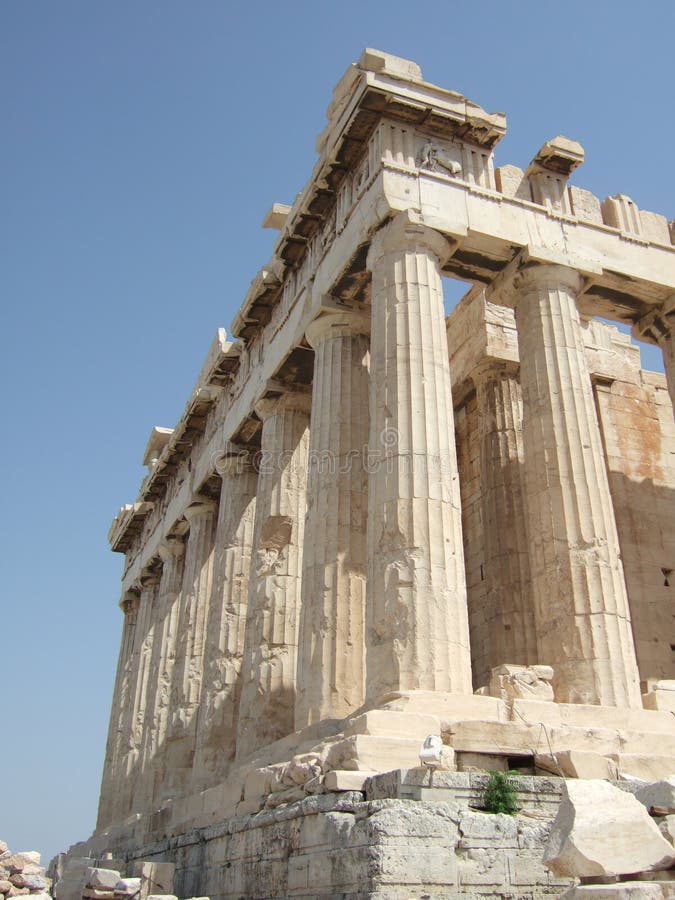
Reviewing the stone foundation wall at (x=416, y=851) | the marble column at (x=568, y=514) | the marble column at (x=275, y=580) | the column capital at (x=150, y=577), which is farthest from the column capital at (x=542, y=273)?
the column capital at (x=150, y=577)

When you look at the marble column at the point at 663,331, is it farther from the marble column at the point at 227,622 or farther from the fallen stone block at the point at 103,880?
the fallen stone block at the point at 103,880

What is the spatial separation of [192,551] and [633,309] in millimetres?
13495

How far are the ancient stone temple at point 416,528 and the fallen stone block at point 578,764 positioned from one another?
39 mm

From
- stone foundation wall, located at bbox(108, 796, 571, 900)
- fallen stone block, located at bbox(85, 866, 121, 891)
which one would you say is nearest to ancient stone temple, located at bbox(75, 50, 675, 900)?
stone foundation wall, located at bbox(108, 796, 571, 900)

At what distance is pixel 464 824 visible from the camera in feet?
28.2

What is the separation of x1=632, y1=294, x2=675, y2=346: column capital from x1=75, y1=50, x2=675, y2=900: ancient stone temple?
6cm

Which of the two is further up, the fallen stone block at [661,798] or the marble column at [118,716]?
the marble column at [118,716]

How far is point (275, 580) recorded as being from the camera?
60.6ft

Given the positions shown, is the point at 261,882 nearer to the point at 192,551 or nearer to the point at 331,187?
the point at 331,187

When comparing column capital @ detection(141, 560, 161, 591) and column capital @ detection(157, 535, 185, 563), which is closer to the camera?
column capital @ detection(157, 535, 185, 563)

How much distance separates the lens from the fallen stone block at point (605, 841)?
6.23 m

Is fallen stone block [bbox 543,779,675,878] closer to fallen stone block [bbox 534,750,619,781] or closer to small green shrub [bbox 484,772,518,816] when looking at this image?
small green shrub [bbox 484,772,518,816]

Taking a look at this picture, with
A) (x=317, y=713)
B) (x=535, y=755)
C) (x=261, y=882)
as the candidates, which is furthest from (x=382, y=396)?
(x=261, y=882)

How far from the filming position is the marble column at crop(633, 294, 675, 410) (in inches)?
700
